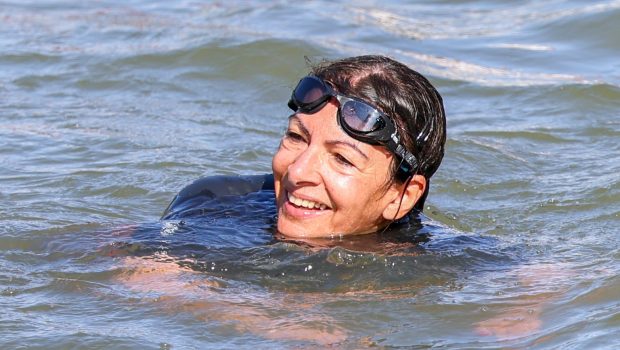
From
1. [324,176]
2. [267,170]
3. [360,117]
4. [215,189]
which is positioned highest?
[360,117]

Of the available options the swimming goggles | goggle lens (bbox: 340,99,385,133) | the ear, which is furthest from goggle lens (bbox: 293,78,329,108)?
the ear

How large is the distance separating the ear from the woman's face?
0.09 m

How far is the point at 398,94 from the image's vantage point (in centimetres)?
555

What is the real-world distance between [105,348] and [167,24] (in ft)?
27.8

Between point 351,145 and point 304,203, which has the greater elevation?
point 351,145

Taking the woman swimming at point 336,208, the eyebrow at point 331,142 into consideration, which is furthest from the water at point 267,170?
the eyebrow at point 331,142

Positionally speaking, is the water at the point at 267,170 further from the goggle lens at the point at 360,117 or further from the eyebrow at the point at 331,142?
the goggle lens at the point at 360,117

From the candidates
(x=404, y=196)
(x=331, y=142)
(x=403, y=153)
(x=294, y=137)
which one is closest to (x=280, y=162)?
(x=294, y=137)

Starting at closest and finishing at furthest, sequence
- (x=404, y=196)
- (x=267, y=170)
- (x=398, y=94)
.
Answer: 1. (x=398, y=94)
2. (x=404, y=196)
3. (x=267, y=170)

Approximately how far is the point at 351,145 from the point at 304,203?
0.34 meters

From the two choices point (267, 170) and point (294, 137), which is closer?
point (294, 137)

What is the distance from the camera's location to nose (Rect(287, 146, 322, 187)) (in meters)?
5.46

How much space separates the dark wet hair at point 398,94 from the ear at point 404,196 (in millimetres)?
79

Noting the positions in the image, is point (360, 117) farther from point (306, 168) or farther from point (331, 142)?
point (306, 168)
